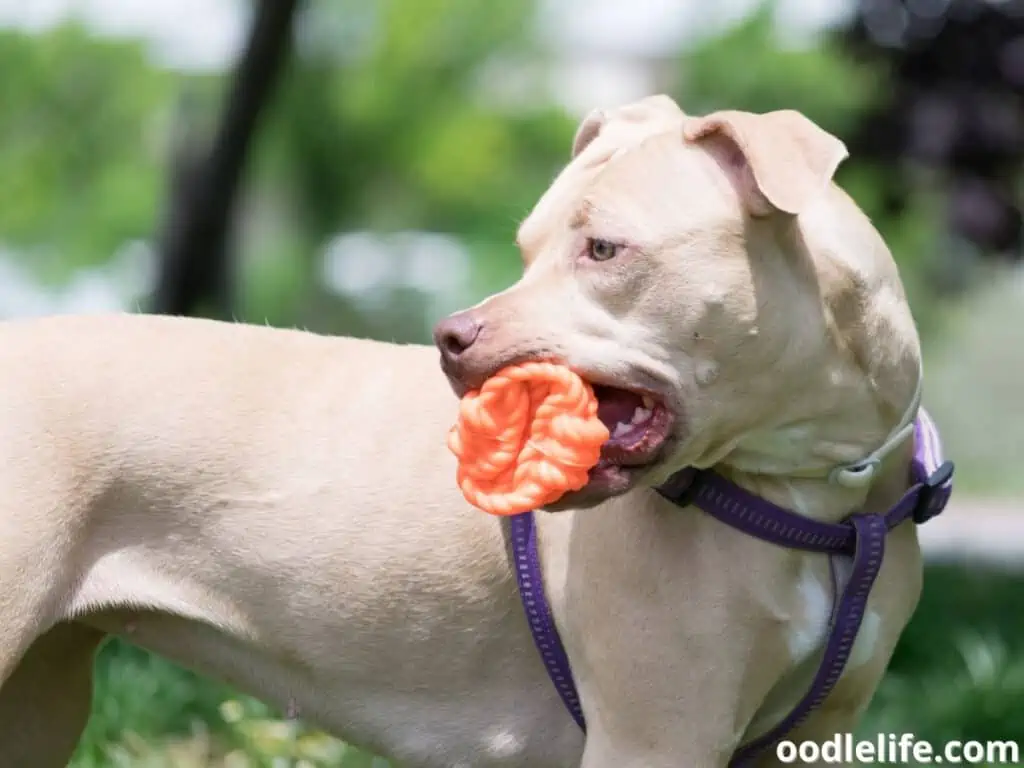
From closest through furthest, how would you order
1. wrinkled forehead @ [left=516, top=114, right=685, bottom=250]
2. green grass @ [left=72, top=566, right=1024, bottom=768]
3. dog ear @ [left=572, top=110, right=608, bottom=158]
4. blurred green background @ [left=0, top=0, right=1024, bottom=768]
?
wrinkled forehead @ [left=516, top=114, right=685, bottom=250] < dog ear @ [left=572, top=110, right=608, bottom=158] < green grass @ [left=72, top=566, right=1024, bottom=768] < blurred green background @ [left=0, top=0, right=1024, bottom=768]

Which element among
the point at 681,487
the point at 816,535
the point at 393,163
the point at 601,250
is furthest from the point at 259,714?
the point at 393,163

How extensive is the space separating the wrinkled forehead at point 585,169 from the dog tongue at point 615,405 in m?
0.33

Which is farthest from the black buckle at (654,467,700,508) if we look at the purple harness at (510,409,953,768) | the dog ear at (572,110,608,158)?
the dog ear at (572,110,608,158)

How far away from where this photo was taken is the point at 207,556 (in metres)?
3.15

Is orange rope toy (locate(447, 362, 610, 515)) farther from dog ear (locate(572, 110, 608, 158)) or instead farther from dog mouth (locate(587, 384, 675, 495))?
dog ear (locate(572, 110, 608, 158))

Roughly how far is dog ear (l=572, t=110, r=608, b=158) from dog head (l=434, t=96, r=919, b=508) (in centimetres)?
36

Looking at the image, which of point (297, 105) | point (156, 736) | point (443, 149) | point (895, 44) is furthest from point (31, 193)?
point (156, 736)

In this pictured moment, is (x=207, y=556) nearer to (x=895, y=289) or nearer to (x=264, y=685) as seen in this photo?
(x=264, y=685)

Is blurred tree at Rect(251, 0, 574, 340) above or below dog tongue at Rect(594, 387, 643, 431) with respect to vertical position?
below

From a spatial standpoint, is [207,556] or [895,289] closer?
[895,289]

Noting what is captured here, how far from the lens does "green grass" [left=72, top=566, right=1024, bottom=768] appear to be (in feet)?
14.5

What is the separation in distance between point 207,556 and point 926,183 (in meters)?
5.15

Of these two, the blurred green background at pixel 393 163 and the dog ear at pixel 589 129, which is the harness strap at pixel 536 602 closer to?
the dog ear at pixel 589 129

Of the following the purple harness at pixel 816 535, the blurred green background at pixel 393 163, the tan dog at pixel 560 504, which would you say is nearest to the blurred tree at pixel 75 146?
the blurred green background at pixel 393 163
